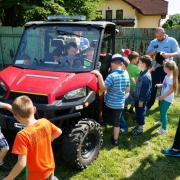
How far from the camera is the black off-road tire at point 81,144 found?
296 centimetres

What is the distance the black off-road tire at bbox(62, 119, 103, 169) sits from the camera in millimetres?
2957

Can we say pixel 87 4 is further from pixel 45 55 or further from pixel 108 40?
pixel 45 55

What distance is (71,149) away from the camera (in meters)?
2.95

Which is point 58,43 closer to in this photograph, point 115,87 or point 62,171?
point 115,87

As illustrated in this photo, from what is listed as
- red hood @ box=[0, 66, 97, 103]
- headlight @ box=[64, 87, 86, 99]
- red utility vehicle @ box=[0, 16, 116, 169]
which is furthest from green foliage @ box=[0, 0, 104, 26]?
headlight @ box=[64, 87, 86, 99]

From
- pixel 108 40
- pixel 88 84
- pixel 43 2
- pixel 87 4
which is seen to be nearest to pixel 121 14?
pixel 87 4

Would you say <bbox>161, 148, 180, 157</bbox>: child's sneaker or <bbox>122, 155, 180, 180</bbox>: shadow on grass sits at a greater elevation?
<bbox>161, 148, 180, 157</bbox>: child's sneaker

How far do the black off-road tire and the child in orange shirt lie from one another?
767 mm

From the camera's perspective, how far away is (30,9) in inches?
416

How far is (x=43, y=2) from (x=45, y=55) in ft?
27.9

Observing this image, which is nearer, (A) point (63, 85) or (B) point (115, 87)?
(A) point (63, 85)

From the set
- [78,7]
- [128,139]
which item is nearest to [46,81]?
[128,139]

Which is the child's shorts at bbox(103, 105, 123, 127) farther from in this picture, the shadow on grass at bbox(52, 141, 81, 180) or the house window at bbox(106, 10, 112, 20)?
the house window at bbox(106, 10, 112, 20)

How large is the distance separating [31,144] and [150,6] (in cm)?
3280
